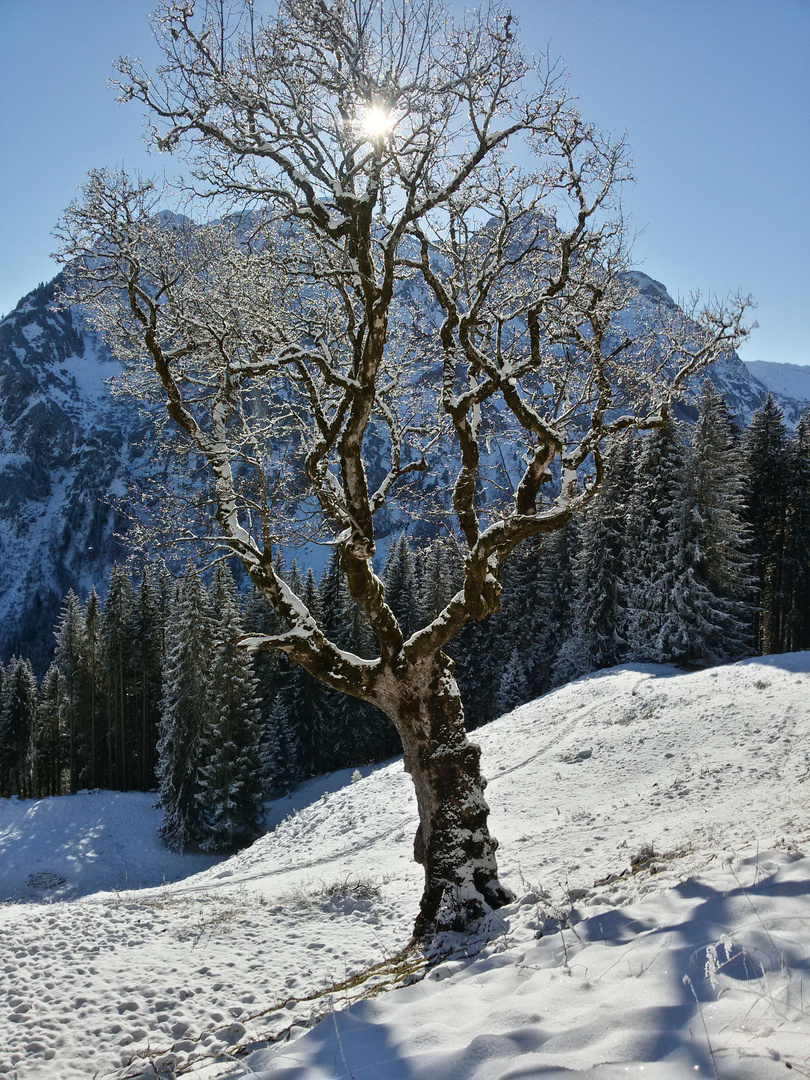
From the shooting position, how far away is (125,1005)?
5660 mm

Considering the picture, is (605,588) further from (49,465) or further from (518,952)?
(49,465)

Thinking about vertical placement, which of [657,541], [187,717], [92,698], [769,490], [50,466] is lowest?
[187,717]

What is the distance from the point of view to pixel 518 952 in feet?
13.8

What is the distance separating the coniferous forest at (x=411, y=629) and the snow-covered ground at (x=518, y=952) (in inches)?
395

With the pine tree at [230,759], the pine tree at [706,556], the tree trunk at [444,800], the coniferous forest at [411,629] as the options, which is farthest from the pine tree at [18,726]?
the tree trunk at [444,800]

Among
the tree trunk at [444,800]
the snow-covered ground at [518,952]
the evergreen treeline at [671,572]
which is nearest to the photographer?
the snow-covered ground at [518,952]

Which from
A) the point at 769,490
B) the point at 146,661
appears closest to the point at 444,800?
the point at 769,490

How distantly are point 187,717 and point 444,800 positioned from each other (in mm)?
28995

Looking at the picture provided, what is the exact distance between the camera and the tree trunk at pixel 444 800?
6305mm

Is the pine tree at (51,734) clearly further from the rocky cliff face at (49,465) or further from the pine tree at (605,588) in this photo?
the rocky cliff face at (49,465)

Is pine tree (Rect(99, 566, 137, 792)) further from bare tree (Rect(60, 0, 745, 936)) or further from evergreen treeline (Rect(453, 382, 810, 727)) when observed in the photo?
bare tree (Rect(60, 0, 745, 936))

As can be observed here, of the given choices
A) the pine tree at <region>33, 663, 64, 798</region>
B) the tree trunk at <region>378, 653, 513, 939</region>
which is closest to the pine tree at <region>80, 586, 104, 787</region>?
the pine tree at <region>33, 663, 64, 798</region>

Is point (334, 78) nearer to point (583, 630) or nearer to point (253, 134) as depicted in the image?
point (253, 134)

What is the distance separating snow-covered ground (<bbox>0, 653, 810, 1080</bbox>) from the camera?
2.85 metres
